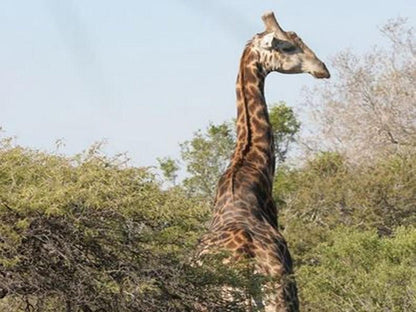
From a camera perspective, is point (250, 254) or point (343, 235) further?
point (343, 235)

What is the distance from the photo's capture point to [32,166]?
8969 mm

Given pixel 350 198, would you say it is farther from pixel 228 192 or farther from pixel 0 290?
pixel 0 290

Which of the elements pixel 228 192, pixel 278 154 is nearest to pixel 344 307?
pixel 228 192

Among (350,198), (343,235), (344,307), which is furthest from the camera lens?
(350,198)

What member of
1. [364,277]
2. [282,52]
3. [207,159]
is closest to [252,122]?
[282,52]

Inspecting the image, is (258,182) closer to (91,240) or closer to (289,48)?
(289,48)

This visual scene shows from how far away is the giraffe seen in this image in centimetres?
915

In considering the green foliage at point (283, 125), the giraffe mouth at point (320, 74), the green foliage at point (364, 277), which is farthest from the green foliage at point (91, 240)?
the green foliage at point (283, 125)

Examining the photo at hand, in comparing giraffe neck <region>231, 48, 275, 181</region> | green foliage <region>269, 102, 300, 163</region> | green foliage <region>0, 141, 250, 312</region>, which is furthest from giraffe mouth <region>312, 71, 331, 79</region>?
green foliage <region>269, 102, 300, 163</region>

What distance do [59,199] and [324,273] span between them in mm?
7301

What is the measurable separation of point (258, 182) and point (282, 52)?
1483 mm

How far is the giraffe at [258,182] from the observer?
915 cm

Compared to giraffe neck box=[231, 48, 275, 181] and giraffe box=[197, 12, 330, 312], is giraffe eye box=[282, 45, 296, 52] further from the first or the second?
giraffe neck box=[231, 48, 275, 181]

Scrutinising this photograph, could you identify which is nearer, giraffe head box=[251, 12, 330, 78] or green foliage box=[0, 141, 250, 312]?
green foliage box=[0, 141, 250, 312]
